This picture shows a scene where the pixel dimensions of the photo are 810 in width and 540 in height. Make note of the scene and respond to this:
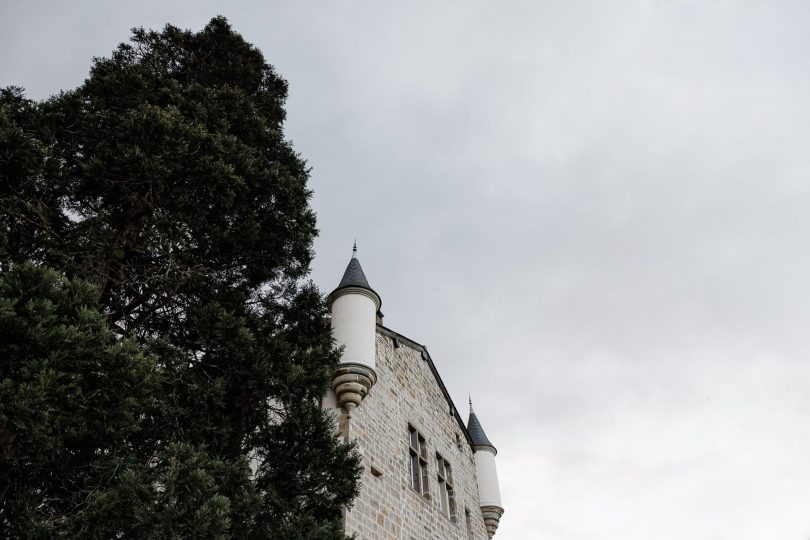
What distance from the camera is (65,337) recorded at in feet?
15.4

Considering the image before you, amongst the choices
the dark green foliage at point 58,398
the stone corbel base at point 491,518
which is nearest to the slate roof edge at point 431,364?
the stone corbel base at point 491,518

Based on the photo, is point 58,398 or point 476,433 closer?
point 58,398

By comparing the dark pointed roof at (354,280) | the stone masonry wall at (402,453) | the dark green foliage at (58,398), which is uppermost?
A: the dark pointed roof at (354,280)

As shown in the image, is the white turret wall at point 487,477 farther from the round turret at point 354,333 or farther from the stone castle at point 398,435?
the round turret at point 354,333

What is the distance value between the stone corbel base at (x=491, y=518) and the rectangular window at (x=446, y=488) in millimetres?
2580

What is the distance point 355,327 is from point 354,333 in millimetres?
139

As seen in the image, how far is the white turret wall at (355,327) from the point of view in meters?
9.64

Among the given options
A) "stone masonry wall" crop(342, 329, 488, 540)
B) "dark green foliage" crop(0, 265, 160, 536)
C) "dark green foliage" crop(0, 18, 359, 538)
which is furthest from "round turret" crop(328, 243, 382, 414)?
"dark green foliage" crop(0, 265, 160, 536)

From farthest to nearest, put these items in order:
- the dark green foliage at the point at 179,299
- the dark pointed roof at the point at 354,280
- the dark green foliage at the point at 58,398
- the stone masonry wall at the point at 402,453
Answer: the dark pointed roof at the point at 354,280
the stone masonry wall at the point at 402,453
the dark green foliage at the point at 179,299
the dark green foliage at the point at 58,398

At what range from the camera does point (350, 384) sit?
9273mm

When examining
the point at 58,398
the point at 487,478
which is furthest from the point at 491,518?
the point at 58,398

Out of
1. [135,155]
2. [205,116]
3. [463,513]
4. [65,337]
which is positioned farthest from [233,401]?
[463,513]

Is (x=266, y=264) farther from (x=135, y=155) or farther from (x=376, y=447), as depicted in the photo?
(x=376, y=447)

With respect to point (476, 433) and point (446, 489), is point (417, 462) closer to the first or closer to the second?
point (446, 489)
